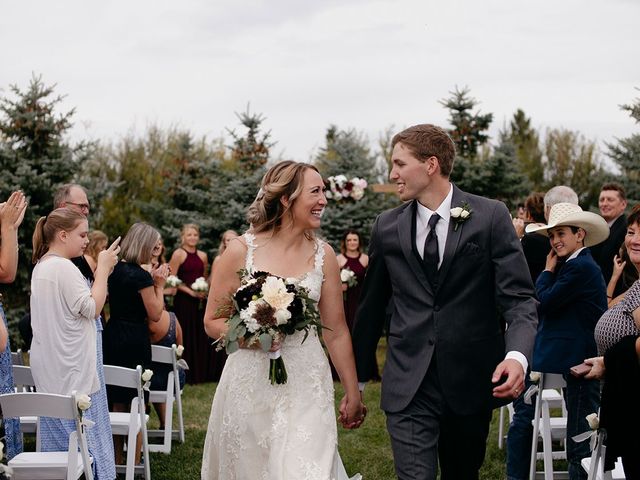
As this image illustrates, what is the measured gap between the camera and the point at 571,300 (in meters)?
6.38

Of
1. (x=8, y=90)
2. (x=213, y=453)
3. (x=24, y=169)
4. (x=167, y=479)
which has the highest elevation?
(x=8, y=90)

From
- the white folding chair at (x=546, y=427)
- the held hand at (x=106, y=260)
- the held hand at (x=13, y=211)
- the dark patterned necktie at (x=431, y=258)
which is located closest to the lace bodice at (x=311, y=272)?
the dark patterned necktie at (x=431, y=258)

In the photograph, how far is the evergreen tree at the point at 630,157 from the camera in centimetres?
1577

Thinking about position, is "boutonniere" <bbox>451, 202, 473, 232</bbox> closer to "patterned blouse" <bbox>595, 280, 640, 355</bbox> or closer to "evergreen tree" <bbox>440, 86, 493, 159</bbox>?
"patterned blouse" <bbox>595, 280, 640, 355</bbox>

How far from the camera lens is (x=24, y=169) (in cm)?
1644

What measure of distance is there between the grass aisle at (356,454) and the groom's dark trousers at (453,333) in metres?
3.26

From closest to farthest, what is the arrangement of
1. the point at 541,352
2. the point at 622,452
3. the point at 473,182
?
the point at 622,452 → the point at 541,352 → the point at 473,182

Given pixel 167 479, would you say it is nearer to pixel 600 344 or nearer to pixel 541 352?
pixel 541 352

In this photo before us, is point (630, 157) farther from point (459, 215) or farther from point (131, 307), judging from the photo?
point (459, 215)

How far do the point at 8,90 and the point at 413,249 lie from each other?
46.5 ft

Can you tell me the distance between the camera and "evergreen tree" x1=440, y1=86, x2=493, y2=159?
63.7ft

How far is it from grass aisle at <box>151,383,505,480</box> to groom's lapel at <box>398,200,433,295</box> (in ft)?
11.7

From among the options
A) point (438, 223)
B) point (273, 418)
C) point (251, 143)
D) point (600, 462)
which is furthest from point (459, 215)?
point (251, 143)

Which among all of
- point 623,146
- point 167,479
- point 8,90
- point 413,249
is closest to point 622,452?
point 413,249
